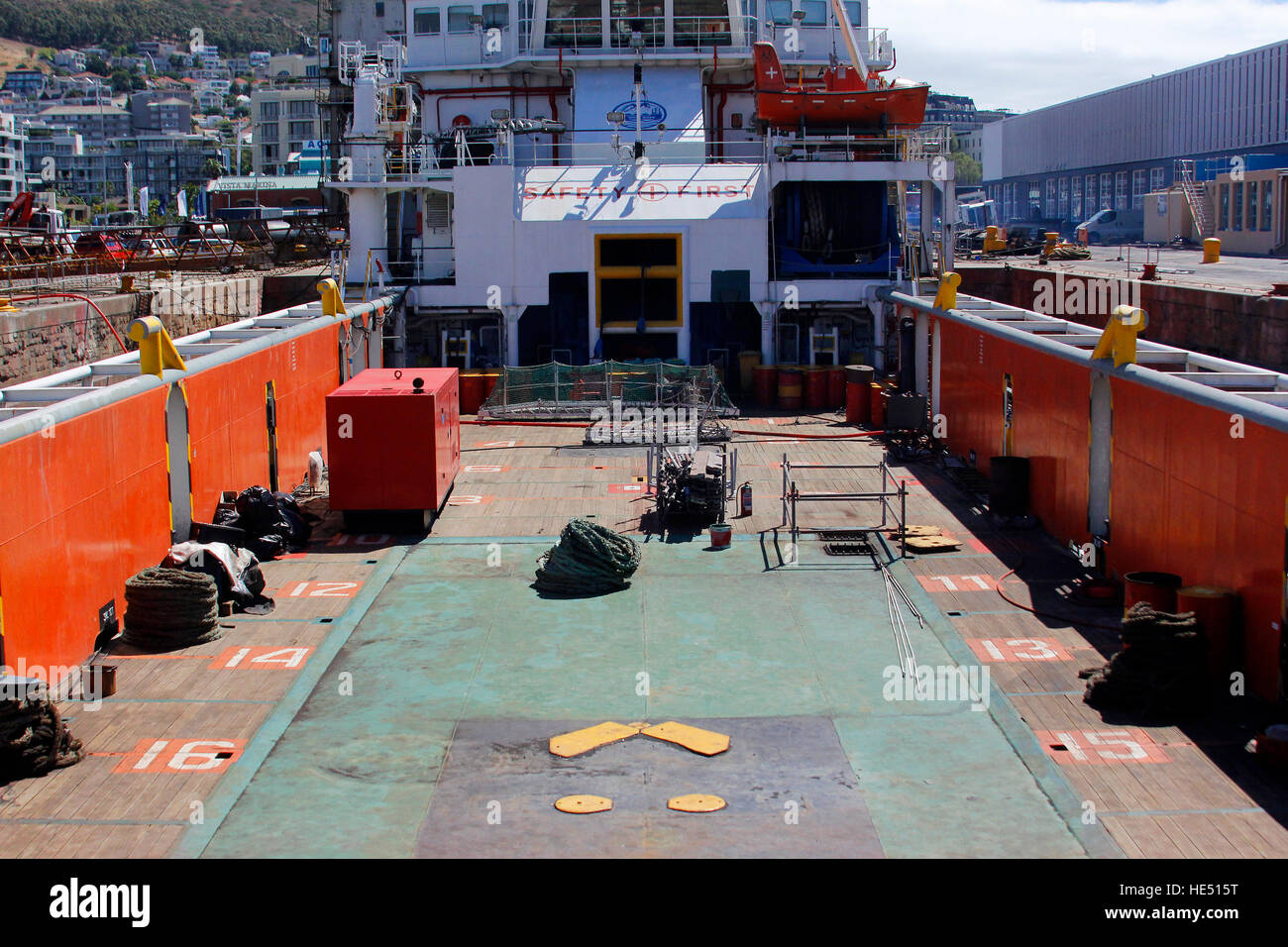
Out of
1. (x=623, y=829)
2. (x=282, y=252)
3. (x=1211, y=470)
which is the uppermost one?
(x=282, y=252)

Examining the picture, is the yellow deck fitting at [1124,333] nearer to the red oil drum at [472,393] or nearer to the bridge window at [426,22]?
the red oil drum at [472,393]

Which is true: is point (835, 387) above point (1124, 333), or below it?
below

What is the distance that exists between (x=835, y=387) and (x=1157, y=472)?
16.1m

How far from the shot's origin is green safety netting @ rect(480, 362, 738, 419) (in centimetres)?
2839

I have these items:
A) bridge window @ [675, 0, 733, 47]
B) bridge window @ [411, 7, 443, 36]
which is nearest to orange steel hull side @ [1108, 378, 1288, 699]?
bridge window @ [675, 0, 733, 47]

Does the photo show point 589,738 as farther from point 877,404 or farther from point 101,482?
point 877,404

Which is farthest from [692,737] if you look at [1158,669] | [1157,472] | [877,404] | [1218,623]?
[877,404]

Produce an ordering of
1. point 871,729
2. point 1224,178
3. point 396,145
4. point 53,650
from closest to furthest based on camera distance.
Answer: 1. point 871,729
2. point 53,650
3. point 396,145
4. point 1224,178

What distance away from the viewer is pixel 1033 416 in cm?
1962

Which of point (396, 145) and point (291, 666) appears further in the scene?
point (396, 145)

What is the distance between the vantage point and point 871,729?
11.9m

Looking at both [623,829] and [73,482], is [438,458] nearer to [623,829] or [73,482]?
[73,482]

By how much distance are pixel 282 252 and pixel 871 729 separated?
→ 1831 inches
